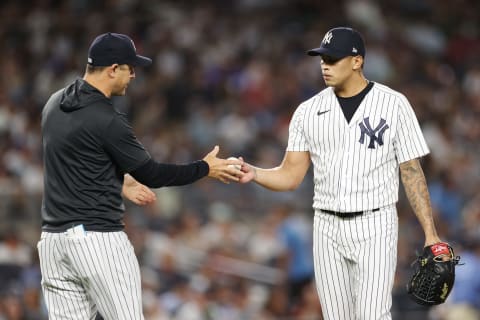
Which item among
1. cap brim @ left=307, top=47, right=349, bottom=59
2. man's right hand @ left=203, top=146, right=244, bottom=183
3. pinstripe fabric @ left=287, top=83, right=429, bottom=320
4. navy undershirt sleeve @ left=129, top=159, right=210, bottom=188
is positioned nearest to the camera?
navy undershirt sleeve @ left=129, top=159, right=210, bottom=188

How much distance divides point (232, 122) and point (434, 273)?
8062 millimetres

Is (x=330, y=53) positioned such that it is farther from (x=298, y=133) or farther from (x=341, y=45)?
(x=298, y=133)

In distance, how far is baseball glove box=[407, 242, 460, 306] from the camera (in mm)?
5863

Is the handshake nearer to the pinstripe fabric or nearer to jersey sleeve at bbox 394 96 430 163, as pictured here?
the pinstripe fabric

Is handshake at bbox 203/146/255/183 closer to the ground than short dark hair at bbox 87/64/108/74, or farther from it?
closer to the ground

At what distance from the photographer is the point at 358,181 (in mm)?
5812

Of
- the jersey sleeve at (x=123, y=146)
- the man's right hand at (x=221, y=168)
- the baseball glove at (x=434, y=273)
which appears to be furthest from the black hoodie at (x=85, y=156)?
the baseball glove at (x=434, y=273)

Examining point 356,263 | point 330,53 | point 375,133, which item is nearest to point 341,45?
point 330,53

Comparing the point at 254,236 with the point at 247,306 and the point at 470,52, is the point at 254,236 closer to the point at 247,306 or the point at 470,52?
the point at 247,306

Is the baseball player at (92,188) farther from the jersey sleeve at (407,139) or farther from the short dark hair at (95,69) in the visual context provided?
the jersey sleeve at (407,139)

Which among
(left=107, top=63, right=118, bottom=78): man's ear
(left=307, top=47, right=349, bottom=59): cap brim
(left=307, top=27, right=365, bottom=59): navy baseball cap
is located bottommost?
(left=107, top=63, right=118, bottom=78): man's ear

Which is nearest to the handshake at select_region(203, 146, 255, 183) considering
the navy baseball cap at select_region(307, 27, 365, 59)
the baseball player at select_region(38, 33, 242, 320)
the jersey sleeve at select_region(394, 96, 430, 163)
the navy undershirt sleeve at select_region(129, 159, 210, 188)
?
the navy undershirt sleeve at select_region(129, 159, 210, 188)

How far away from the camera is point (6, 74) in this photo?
14.6 m

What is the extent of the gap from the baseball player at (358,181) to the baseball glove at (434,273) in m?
0.08
